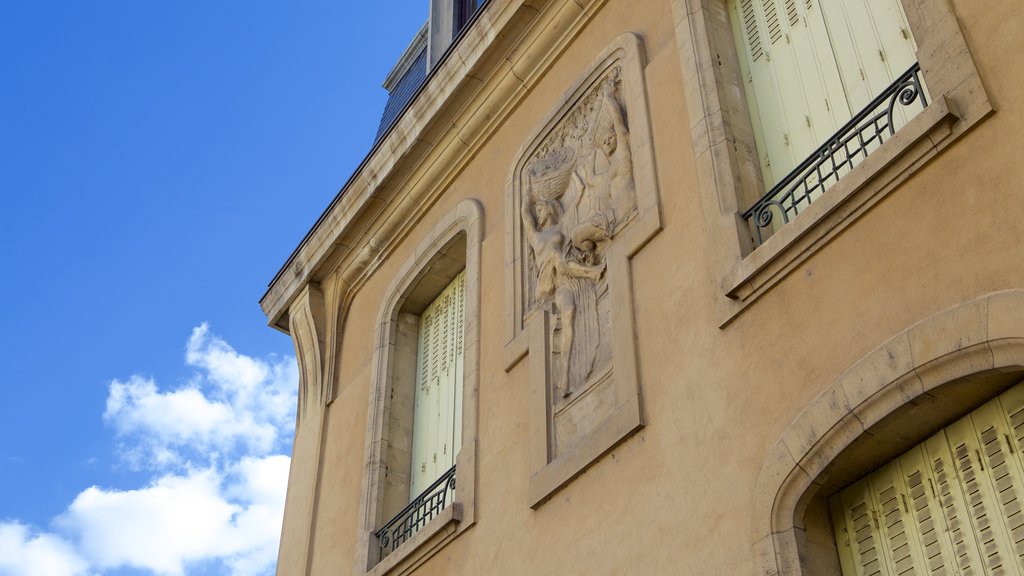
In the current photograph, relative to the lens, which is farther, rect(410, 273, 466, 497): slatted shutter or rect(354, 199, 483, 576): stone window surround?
rect(410, 273, 466, 497): slatted shutter

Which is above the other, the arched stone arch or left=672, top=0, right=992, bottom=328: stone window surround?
left=672, top=0, right=992, bottom=328: stone window surround

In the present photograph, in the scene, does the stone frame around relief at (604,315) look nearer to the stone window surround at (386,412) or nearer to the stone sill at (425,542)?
the stone window surround at (386,412)

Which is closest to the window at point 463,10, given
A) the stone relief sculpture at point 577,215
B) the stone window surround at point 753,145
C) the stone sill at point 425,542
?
the stone relief sculpture at point 577,215

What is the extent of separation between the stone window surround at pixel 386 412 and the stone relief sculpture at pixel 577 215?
→ 84cm

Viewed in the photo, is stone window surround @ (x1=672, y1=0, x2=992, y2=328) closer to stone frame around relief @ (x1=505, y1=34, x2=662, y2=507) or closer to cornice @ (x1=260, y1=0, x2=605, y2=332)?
stone frame around relief @ (x1=505, y1=34, x2=662, y2=507)

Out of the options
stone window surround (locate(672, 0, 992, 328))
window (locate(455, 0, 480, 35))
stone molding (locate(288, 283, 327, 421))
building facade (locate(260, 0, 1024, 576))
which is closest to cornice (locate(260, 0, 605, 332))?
building facade (locate(260, 0, 1024, 576))

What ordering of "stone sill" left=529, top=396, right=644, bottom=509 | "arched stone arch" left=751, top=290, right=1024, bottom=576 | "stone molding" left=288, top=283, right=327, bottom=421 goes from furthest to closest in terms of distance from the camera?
"stone molding" left=288, top=283, right=327, bottom=421, "stone sill" left=529, top=396, right=644, bottom=509, "arched stone arch" left=751, top=290, right=1024, bottom=576

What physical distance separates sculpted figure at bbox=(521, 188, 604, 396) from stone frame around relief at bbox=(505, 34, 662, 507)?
73mm

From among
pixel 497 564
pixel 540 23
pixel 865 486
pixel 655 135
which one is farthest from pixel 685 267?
pixel 540 23

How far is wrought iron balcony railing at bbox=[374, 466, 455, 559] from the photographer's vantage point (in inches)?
361

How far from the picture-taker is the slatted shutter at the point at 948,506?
5012 mm

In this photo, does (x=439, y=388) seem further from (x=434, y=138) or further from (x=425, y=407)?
(x=434, y=138)

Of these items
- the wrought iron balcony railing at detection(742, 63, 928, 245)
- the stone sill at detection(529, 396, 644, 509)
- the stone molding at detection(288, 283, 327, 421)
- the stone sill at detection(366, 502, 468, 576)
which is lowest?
the stone sill at detection(529, 396, 644, 509)

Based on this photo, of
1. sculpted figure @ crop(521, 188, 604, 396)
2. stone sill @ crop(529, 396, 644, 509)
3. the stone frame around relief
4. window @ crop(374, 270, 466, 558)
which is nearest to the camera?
stone sill @ crop(529, 396, 644, 509)
